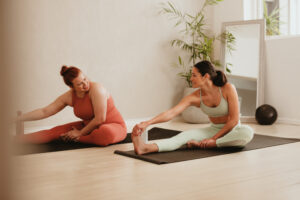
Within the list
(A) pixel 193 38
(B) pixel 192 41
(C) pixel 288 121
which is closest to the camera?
(C) pixel 288 121

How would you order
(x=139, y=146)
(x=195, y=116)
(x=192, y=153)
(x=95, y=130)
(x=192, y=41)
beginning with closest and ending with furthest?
1. (x=139, y=146)
2. (x=192, y=153)
3. (x=95, y=130)
4. (x=195, y=116)
5. (x=192, y=41)

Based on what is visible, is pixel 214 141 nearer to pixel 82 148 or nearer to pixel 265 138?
pixel 265 138

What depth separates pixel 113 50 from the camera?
4805 millimetres

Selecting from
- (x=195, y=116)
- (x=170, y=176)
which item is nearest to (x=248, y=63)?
(x=195, y=116)

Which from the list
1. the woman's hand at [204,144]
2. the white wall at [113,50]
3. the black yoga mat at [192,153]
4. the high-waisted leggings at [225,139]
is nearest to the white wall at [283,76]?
the white wall at [113,50]

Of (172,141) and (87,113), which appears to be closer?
(172,141)

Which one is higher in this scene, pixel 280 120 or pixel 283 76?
pixel 283 76

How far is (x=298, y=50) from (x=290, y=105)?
2.22 feet

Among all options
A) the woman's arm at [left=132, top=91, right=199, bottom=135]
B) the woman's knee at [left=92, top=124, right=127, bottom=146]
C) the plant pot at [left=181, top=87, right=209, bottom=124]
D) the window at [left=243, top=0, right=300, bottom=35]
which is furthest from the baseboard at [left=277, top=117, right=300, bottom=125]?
the woman's knee at [left=92, top=124, right=127, bottom=146]

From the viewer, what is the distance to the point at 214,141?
9.82ft

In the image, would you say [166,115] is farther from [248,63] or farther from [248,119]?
[248,63]

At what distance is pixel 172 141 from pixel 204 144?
0.27m

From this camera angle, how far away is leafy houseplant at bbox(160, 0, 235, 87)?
524 centimetres

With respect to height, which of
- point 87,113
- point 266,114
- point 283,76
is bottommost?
point 266,114
